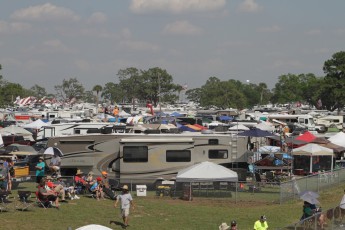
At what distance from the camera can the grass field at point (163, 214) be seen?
20.1 m

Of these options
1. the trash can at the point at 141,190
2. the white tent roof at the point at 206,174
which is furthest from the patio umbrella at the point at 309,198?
the trash can at the point at 141,190

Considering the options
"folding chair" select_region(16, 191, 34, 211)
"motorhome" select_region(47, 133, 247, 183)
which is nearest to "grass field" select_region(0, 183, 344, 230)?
"folding chair" select_region(16, 191, 34, 211)

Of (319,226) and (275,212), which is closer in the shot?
(319,226)

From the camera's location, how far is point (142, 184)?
1099 inches

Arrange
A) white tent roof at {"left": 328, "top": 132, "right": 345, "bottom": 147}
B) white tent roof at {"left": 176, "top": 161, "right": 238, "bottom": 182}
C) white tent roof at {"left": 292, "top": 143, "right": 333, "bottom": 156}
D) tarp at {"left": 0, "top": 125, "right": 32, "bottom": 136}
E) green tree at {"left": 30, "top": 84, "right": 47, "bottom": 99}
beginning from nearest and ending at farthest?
white tent roof at {"left": 176, "top": 161, "right": 238, "bottom": 182}
white tent roof at {"left": 292, "top": 143, "right": 333, "bottom": 156}
white tent roof at {"left": 328, "top": 132, "right": 345, "bottom": 147}
tarp at {"left": 0, "top": 125, "right": 32, "bottom": 136}
green tree at {"left": 30, "top": 84, "right": 47, "bottom": 99}

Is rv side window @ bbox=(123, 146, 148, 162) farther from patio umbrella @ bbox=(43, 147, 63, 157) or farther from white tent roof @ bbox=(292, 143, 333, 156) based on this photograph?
white tent roof @ bbox=(292, 143, 333, 156)

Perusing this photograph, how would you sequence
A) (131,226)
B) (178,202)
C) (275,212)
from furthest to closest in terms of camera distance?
(178,202) → (275,212) → (131,226)

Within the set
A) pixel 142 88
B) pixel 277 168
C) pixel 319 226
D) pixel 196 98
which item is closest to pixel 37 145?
pixel 277 168

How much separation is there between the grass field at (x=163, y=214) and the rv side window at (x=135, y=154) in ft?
9.29

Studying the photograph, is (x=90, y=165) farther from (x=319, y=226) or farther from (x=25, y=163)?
(x=319, y=226)

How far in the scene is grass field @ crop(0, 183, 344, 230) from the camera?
66.0ft

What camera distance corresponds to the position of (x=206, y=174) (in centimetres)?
2553

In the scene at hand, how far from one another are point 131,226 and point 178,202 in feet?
17.0

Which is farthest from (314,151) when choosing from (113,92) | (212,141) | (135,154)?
(113,92)
